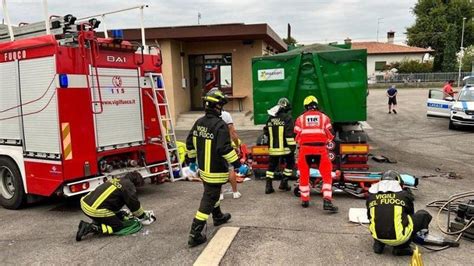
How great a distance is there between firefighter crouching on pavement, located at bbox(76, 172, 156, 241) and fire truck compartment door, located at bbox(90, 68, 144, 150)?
4.71ft

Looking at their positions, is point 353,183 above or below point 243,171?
above

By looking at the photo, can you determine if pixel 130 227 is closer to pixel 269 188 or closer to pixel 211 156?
pixel 211 156

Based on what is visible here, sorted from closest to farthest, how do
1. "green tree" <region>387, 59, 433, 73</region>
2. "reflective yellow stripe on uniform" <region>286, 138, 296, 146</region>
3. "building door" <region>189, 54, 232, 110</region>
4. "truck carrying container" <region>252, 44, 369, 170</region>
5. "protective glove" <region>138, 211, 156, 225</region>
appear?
"protective glove" <region>138, 211, 156, 225</region> → "reflective yellow stripe on uniform" <region>286, 138, 296, 146</region> → "truck carrying container" <region>252, 44, 369, 170</region> → "building door" <region>189, 54, 232, 110</region> → "green tree" <region>387, 59, 433, 73</region>

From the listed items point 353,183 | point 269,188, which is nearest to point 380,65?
point 353,183

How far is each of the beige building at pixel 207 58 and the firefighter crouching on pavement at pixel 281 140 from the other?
9.78 meters

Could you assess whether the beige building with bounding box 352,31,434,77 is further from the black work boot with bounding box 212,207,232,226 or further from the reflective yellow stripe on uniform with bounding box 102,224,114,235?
the reflective yellow stripe on uniform with bounding box 102,224,114,235

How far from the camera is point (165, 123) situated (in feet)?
25.9

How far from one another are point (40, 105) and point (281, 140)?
12.9ft

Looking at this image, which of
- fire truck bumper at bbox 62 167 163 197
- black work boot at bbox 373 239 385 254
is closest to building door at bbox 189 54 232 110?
fire truck bumper at bbox 62 167 163 197

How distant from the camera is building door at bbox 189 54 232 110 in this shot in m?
18.6

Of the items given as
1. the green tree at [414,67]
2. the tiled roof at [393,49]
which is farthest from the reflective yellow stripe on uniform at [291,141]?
the tiled roof at [393,49]

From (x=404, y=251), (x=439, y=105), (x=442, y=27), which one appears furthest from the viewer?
(x=442, y=27)

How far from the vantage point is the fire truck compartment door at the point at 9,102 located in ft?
22.1

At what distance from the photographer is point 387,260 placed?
14.9ft
